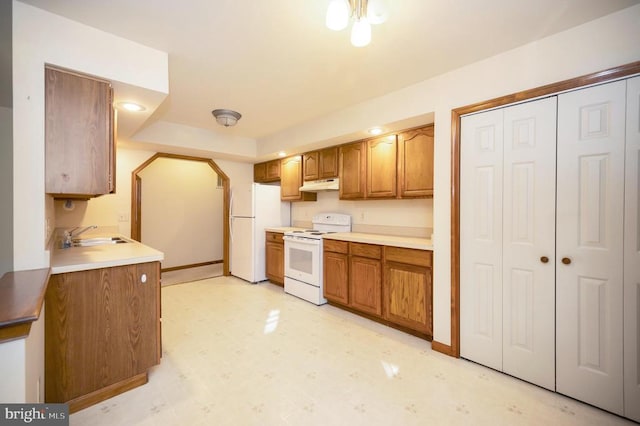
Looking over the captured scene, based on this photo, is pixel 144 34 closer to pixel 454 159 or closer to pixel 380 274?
pixel 454 159

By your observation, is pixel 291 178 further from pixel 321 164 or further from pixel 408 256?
pixel 408 256

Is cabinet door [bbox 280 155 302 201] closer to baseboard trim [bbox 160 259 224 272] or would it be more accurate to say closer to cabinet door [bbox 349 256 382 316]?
cabinet door [bbox 349 256 382 316]

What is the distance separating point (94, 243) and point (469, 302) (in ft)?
11.9

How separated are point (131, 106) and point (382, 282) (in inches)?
112

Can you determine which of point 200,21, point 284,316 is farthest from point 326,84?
point 284,316

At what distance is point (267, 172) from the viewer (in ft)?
16.2

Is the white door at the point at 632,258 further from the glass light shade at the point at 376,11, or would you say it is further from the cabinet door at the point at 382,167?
the cabinet door at the point at 382,167

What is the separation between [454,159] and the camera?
2312 mm

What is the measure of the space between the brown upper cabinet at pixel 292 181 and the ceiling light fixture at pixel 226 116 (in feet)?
3.94

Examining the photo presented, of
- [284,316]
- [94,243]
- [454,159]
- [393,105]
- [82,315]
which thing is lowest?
[284,316]

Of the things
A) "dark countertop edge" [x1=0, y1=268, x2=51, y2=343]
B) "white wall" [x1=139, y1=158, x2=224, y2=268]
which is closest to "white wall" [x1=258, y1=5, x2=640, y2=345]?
"dark countertop edge" [x1=0, y1=268, x2=51, y2=343]

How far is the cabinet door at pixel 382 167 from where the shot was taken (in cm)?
309

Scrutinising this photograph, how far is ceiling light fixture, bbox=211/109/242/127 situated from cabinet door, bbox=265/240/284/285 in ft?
6.13

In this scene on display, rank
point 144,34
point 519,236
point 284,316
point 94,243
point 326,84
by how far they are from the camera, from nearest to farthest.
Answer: point 144,34, point 519,236, point 326,84, point 94,243, point 284,316
